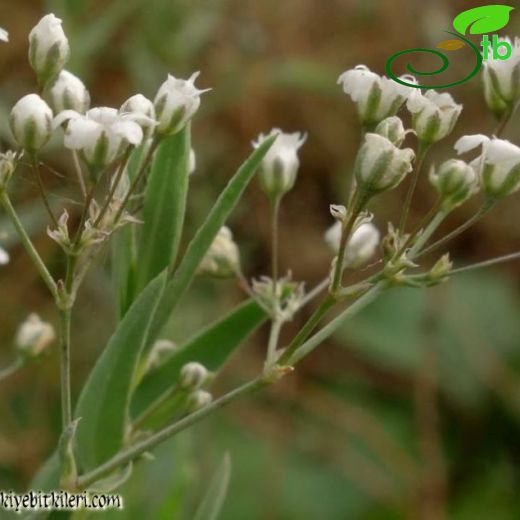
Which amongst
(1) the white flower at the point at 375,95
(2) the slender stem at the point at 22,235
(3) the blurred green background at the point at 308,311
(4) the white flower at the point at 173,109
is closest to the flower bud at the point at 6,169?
(2) the slender stem at the point at 22,235

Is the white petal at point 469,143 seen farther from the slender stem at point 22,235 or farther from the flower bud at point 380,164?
the slender stem at point 22,235

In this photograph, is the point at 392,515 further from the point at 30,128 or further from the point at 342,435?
the point at 30,128

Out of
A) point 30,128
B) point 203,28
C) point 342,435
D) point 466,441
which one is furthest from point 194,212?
point 30,128

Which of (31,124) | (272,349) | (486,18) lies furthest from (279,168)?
(486,18)

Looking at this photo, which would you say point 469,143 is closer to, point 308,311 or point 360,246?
point 360,246

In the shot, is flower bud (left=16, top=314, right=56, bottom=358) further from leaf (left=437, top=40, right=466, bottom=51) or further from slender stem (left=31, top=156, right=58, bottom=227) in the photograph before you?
leaf (left=437, top=40, right=466, bottom=51)

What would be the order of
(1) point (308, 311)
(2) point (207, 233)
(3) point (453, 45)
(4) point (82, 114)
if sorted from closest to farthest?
(4) point (82, 114)
(2) point (207, 233)
(3) point (453, 45)
(1) point (308, 311)
